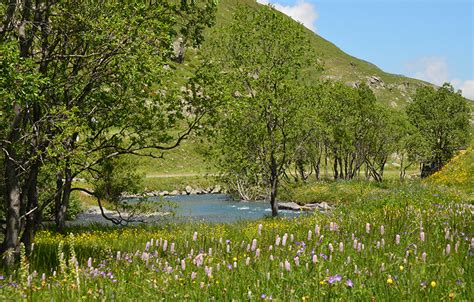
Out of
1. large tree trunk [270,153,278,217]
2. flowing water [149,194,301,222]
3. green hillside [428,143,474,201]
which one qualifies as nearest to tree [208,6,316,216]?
large tree trunk [270,153,278,217]

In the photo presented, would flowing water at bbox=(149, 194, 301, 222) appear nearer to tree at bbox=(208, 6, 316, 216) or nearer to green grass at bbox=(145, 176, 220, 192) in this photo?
tree at bbox=(208, 6, 316, 216)

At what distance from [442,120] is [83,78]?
215ft

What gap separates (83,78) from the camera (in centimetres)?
1252

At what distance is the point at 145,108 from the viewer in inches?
574

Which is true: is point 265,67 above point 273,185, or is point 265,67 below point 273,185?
above

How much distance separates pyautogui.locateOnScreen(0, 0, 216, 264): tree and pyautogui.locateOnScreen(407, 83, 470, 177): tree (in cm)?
6068

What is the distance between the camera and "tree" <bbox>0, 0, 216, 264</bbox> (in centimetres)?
923

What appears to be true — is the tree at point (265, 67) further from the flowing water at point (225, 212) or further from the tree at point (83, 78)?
the tree at point (83, 78)

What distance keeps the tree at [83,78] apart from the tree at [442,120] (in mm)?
60685

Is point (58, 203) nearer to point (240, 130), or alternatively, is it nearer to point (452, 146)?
point (240, 130)

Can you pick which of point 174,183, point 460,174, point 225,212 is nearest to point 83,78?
point 460,174

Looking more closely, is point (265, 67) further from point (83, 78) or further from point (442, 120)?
point (442, 120)

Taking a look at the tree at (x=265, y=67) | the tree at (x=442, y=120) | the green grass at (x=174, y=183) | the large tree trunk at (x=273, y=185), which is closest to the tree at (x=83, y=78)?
the tree at (x=265, y=67)

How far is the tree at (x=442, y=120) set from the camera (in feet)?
224
